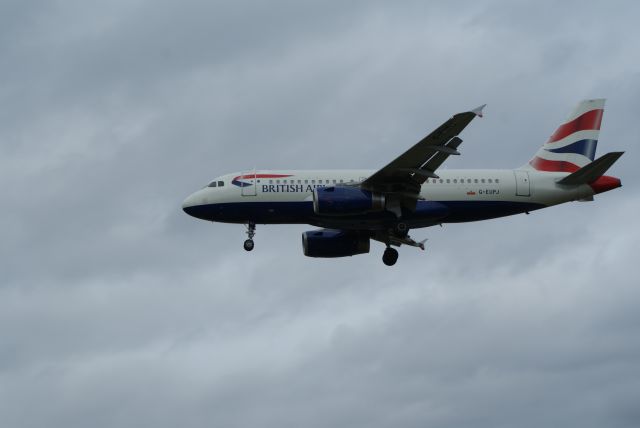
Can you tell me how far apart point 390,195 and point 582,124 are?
13.9 m

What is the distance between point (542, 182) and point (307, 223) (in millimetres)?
12732

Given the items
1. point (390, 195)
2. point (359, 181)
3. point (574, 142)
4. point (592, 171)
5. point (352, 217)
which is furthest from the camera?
→ point (574, 142)

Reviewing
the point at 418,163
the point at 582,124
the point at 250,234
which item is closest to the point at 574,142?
the point at 582,124

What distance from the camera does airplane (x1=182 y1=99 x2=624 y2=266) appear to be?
6009cm

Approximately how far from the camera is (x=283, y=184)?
62.2 metres

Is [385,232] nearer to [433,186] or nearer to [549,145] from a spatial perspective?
[433,186]

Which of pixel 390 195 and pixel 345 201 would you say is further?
pixel 390 195

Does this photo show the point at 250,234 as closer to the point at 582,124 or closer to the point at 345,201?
the point at 345,201

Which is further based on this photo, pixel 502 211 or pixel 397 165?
pixel 502 211

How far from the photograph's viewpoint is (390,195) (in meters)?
61.0

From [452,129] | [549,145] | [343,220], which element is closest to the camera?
[452,129]

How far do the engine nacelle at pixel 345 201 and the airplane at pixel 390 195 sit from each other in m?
0.05

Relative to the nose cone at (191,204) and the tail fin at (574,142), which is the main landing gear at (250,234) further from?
the tail fin at (574,142)

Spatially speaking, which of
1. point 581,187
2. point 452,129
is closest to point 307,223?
point 452,129
